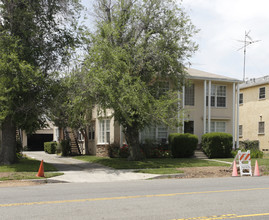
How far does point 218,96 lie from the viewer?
1089 inches

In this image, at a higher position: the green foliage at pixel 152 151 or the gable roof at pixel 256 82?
the gable roof at pixel 256 82

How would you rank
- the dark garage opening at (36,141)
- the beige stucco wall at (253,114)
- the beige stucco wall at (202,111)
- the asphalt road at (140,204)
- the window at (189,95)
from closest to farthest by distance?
the asphalt road at (140,204) → the beige stucco wall at (202,111) → the window at (189,95) → the beige stucco wall at (253,114) → the dark garage opening at (36,141)

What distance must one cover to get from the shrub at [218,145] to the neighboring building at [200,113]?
2.03m

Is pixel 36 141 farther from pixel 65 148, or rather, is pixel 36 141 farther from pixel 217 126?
pixel 217 126

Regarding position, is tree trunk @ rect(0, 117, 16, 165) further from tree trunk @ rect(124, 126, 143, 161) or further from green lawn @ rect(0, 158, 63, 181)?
tree trunk @ rect(124, 126, 143, 161)

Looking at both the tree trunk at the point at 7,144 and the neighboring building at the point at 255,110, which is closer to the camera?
the tree trunk at the point at 7,144

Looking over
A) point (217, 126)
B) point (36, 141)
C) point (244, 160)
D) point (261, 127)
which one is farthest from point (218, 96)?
point (36, 141)

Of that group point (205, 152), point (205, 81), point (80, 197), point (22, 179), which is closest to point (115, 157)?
point (205, 152)

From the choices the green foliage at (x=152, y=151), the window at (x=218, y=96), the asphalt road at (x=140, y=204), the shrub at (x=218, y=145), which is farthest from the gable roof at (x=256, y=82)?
the asphalt road at (x=140, y=204)

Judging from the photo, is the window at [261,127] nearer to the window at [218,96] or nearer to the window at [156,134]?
the window at [218,96]

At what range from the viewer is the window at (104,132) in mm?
25750

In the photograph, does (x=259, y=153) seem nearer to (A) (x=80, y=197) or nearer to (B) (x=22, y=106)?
(B) (x=22, y=106)

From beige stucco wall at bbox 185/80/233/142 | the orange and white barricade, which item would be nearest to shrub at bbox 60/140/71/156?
beige stucco wall at bbox 185/80/233/142

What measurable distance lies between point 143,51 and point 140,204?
39.3 feet
